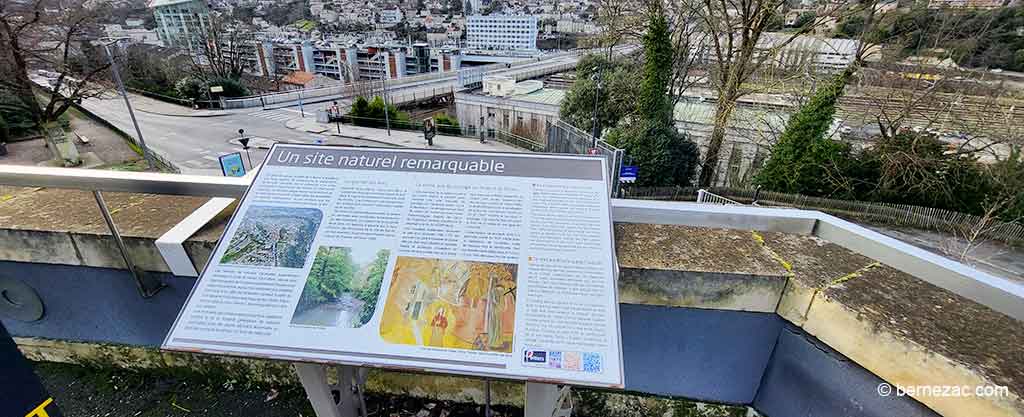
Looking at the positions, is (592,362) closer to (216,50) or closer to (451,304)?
(451,304)

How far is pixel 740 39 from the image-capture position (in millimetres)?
13367

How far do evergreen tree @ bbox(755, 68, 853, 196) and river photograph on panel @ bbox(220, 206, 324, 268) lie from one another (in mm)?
13994

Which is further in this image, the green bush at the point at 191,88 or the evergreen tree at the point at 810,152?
the green bush at the point at 191,88

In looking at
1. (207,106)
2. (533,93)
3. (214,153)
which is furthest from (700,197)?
(207,106)

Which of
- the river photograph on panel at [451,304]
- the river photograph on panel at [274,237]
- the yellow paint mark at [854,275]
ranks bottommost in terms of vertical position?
the yellow paint mark at [854,275]

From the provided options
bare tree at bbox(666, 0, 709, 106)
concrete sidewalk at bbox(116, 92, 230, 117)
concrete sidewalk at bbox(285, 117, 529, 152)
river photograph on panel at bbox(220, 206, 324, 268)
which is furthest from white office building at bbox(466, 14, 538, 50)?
river photograph on panel at bbox(220, 206, 324, 268)

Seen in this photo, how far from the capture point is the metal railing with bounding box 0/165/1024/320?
5.66ft

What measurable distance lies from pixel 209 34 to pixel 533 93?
29141 millimetres

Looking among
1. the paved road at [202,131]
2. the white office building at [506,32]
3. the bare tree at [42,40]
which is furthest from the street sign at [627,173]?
the white office building at [506,32]

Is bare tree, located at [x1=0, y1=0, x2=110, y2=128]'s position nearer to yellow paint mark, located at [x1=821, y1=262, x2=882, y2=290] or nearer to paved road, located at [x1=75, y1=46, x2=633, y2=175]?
paved road, located at [x1=75, y1=46, x2=633, y2=175]

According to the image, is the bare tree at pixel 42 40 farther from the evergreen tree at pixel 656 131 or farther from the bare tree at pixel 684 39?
the bare tree at pixel 684 39

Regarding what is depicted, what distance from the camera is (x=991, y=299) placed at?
146 centimetres

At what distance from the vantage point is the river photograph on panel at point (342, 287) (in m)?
1.30

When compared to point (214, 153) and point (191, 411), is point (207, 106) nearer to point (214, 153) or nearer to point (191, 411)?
point (214, 153)
